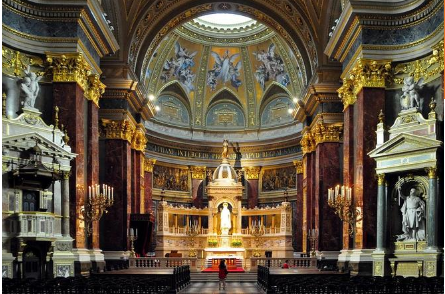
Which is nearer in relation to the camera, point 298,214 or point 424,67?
point 424,67

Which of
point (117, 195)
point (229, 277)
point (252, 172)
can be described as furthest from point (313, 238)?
point (252, 172)

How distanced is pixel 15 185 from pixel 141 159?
16.7 metres

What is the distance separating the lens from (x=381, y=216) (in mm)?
18328

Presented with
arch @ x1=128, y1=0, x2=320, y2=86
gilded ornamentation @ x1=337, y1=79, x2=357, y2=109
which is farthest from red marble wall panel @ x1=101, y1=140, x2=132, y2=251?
gilded ornamentation @ x1=337, y1=79, x2=357, y2=109

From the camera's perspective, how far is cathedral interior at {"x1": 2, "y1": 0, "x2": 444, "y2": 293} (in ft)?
56.6

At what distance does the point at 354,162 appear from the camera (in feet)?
68.7

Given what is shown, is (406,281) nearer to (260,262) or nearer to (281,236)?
(260,262)

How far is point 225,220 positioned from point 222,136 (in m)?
8.83

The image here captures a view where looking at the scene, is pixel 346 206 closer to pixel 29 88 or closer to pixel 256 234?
pixel 29 88

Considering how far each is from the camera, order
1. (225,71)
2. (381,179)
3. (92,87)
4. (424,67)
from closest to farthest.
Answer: (381,179)
(424,67)
(92,87)
(225,71)

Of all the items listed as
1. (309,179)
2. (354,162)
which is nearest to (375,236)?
(354,162)

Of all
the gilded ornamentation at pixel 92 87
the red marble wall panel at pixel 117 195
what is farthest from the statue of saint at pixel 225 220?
the gilded ornamentation at pixel 92 87

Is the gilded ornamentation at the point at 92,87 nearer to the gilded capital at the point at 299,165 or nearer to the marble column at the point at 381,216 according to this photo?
the marble column at the point at 381,216

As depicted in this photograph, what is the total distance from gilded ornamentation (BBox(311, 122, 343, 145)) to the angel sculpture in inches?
636
